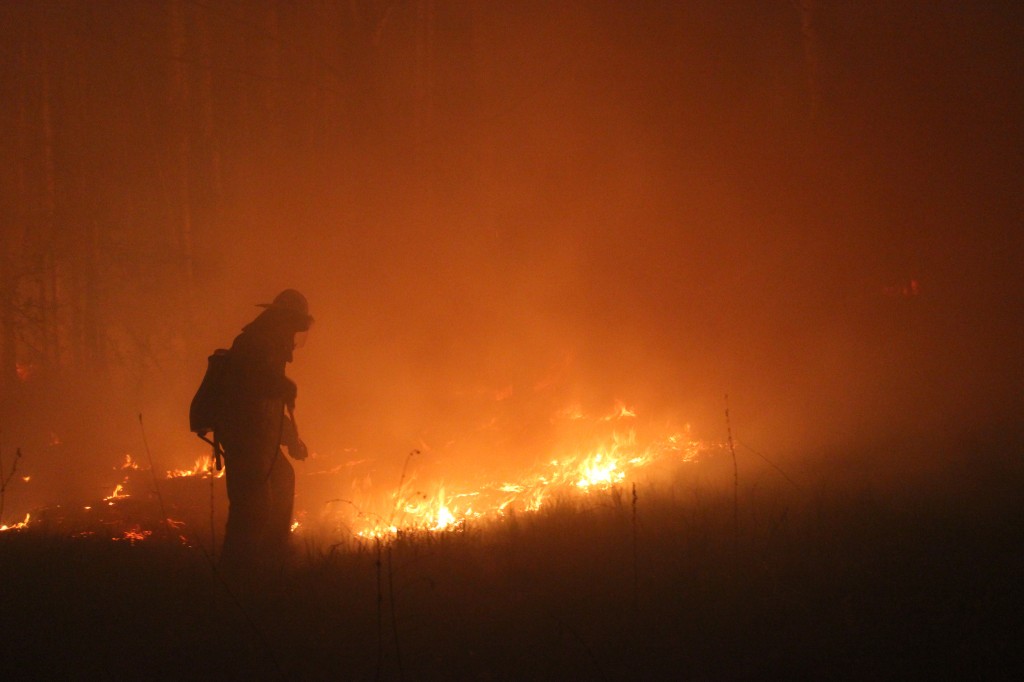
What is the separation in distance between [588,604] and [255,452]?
296 cm

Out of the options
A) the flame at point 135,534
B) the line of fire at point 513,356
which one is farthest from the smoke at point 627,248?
the flame at point 135,534

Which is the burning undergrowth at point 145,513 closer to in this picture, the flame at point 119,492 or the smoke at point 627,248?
the flame at point 119,492

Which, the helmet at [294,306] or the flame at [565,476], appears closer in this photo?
the helmet at [294,306]

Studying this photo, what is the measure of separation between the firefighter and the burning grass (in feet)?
1.12

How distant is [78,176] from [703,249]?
18.4 meters

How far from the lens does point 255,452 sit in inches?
199

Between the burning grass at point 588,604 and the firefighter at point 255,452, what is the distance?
1.12ft

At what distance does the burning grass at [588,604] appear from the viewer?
124 inches

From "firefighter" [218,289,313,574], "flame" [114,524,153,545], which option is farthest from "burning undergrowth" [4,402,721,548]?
"firefighter" [218,289,313,574]

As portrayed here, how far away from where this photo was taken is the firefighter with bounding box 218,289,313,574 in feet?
16.3

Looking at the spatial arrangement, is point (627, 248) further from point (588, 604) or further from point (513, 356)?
point (588, 604)

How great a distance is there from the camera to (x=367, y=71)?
18.8 meters

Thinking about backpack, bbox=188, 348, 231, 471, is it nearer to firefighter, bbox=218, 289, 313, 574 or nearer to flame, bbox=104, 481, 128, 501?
firefighter, bbox=218, 289, 313, 574

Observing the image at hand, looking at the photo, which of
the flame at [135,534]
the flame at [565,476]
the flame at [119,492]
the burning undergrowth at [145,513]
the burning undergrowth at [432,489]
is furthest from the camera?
the flame at [119,492]
